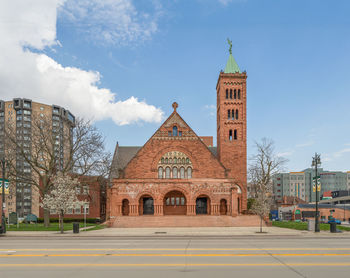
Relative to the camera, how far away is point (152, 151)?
54188 millimetres

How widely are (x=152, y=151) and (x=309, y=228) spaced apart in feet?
86.2

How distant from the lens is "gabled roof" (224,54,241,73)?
2384 inches

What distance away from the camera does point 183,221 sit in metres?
45.3

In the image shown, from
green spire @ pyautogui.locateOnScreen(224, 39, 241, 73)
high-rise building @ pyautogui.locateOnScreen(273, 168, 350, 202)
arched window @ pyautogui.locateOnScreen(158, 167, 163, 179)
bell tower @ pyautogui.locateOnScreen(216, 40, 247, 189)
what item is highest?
green spire @ pyautogui.locateOnScreen(224, 39, 241, 73)

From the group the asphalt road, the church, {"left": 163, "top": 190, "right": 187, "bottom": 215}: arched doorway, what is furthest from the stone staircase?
the asphalt road

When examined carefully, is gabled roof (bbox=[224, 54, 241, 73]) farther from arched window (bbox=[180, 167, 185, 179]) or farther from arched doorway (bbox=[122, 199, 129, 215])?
arched doorway (bbox=[122, 199, 129, 215])

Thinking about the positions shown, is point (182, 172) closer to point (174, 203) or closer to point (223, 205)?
point (174, 203)

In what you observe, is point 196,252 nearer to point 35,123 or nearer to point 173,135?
point 35,123

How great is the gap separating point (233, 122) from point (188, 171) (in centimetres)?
1156

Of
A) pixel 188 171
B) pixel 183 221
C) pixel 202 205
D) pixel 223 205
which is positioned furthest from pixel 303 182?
pixel 183 221

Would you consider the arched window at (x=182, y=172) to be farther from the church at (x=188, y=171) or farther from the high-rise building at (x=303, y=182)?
the high-rise building at (x=303, y=182)

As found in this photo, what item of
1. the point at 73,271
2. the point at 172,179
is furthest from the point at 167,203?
the point at 73,271

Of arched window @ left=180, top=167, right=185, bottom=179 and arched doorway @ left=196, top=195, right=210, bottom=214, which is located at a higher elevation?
arched window @ left=180, top=167, right=185, bottom=179

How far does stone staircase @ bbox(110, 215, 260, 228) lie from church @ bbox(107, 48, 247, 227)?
1.28ft
